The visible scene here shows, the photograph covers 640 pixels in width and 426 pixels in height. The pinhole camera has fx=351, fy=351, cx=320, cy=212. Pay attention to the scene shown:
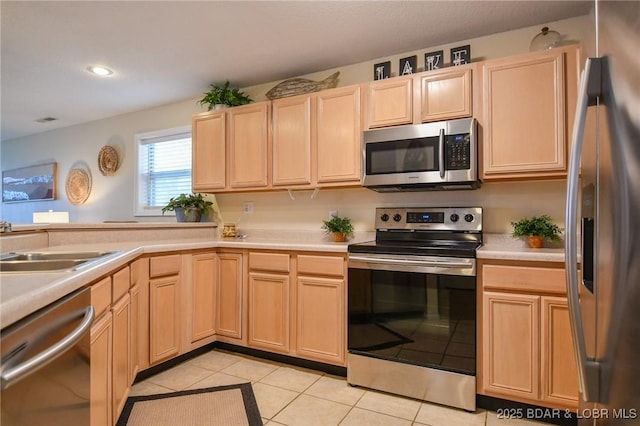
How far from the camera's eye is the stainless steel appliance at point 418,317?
1.97 metres

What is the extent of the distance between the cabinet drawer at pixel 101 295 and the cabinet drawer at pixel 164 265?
2.88 feet

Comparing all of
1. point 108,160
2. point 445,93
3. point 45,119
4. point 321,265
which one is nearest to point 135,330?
point 321,265

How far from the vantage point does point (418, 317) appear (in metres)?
2.08

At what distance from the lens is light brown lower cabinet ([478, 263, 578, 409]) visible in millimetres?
1798

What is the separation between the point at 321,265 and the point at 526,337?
1266 mm

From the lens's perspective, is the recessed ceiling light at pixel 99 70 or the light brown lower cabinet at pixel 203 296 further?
the recessed ceiling light at pixel 99 70

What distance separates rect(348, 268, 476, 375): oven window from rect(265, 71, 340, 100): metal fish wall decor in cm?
158

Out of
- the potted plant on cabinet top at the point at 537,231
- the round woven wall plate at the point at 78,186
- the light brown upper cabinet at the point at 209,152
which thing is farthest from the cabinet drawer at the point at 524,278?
the round woven wall plate at the point at 78,186

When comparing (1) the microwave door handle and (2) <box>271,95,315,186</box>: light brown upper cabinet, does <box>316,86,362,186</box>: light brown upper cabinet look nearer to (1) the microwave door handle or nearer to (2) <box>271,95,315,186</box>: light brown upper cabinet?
(2) <box>271,95,315,186</box>: light brown upper cabinet

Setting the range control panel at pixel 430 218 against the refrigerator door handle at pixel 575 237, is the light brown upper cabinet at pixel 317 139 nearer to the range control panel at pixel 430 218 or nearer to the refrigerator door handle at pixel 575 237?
the range control panel at pixel 430 218

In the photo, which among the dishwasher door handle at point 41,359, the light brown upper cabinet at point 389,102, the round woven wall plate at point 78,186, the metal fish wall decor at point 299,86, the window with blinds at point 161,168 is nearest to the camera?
the dishwasher door handle at point 41,359

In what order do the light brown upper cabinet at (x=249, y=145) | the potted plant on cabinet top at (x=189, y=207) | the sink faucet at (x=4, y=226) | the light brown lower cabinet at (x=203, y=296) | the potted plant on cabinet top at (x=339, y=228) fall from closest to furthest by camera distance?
the sink faucet at (x=4, y=226) < the light brown lower cabinet at (x=203, y=296) < the potted plant on cabinet top at (x=339, y=228) < the light brown upper cabinet at (x=249, y=145) < the potted plant on cabinet top at (x=189, y=207)

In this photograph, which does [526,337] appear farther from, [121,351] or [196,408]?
[121,351]

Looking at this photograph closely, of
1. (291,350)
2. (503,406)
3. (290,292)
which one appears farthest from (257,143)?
(503,406)
